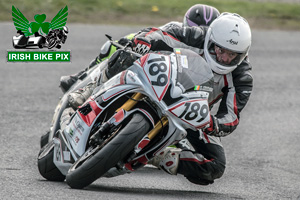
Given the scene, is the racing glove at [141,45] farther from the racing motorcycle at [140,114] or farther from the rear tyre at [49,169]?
the rear tyre at [49,169]

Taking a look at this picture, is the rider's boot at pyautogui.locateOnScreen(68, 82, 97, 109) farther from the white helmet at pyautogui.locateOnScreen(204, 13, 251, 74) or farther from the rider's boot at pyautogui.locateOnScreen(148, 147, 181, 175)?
the white helmet at pyautogui.locateOnScreen(204, 13, 251, 74)

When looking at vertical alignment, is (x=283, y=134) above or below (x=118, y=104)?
below

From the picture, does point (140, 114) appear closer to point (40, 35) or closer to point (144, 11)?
point (40, 35)

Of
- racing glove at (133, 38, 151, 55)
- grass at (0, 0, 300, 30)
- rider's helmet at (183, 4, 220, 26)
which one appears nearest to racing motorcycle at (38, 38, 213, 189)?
racing glove at (133, 38, 151, 55)

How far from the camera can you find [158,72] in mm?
5535

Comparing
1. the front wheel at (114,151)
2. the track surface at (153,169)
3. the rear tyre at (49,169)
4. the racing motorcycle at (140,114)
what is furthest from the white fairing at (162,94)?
the track surface at (153,169)

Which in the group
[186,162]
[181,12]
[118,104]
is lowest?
[181,12]

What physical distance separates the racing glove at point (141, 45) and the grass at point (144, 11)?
9015 millimetres

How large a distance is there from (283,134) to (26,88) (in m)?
3.70

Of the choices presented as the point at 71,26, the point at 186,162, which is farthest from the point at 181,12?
the point at 186,162

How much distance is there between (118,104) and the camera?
18.8 ft

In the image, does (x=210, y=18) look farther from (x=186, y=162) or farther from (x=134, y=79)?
(x=134, y=79)

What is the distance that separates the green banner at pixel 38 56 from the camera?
12.6 metres

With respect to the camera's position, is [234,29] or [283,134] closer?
[234,29]
